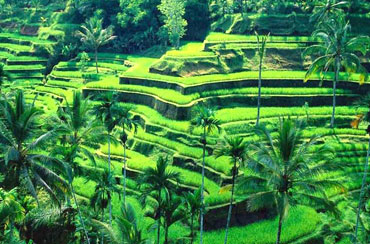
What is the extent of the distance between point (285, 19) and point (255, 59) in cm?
814

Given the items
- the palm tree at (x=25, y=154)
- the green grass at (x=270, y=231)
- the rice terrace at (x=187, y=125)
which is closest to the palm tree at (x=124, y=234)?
the rice terrace at (x=187, y=125)

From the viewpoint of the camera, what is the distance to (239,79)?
38.4m

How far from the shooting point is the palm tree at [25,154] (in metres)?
17.9

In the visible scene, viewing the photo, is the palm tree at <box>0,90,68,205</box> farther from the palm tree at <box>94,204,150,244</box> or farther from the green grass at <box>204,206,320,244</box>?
the green grass at <box>204,206,320,244</box>

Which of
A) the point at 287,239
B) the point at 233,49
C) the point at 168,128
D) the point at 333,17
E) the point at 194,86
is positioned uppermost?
the point at 333,17

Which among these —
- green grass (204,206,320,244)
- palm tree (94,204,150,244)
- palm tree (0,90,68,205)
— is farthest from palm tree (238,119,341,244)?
palm tree (0,90,68,205)

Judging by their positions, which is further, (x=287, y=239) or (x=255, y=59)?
(x=255, y=59)

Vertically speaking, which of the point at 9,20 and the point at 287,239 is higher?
the point at 9,20

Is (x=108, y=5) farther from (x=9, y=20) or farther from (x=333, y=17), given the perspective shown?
(x=333, y=17)

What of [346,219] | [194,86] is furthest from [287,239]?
[194,86]

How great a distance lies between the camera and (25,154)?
719 inches

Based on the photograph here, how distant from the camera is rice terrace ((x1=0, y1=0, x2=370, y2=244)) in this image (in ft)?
59.7

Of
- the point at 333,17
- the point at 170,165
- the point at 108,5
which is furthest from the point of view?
the point at 108,5

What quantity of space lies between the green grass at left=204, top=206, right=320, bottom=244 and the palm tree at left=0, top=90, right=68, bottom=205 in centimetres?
940
